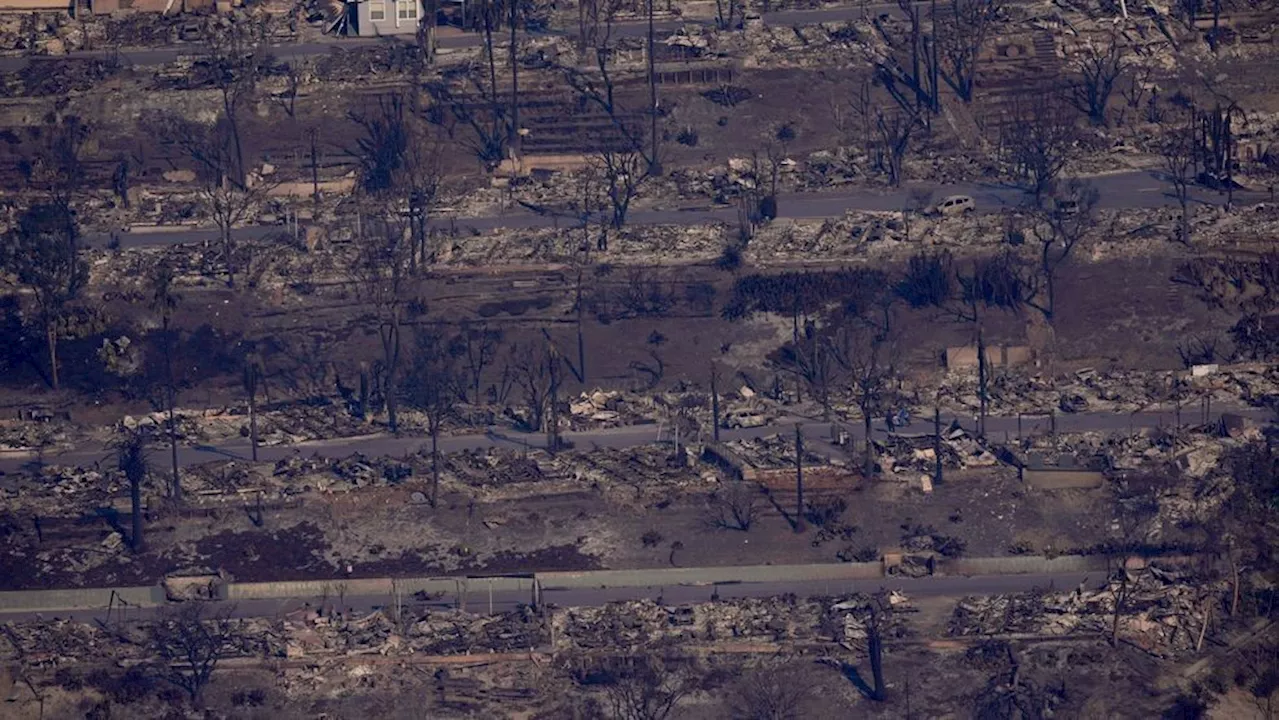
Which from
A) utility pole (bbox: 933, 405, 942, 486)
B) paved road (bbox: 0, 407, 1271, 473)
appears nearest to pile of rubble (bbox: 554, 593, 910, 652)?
utility pole (bbox: 933, 405, 942, 486)

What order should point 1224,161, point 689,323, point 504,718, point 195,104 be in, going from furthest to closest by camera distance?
point 195,104
point 1224,161
point 689,323
point 504,718

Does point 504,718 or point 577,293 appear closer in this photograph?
point 504,718

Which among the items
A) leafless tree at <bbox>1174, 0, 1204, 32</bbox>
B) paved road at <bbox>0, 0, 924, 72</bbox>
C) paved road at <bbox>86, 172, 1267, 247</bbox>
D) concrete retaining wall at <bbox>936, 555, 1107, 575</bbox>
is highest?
leafless tree at <bbox>1174, 0, 1204, 32</bbox>

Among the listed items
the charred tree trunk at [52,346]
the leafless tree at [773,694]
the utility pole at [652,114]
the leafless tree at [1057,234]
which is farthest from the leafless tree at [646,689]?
the utility pole at [652,114]

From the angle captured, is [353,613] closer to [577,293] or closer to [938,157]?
[577,293]

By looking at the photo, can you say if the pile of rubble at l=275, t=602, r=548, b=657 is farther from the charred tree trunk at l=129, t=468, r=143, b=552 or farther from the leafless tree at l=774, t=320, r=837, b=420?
the leafless tree at l=774, t=320, r=837, b=420

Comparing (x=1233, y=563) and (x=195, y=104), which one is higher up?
(x=195, y=104)

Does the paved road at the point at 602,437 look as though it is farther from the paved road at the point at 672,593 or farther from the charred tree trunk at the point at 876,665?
the charred tree trunk at the point at 876,665

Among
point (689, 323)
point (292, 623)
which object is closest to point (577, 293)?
point (689, 323)
